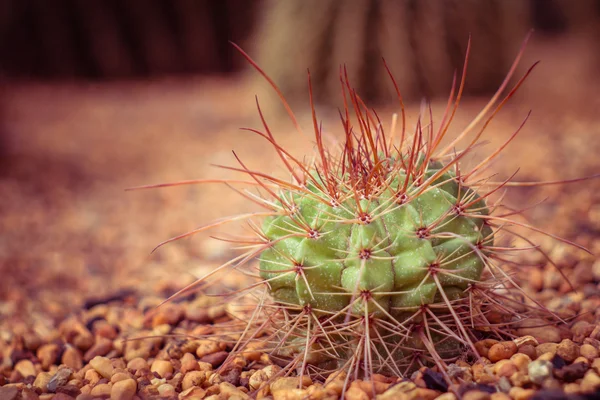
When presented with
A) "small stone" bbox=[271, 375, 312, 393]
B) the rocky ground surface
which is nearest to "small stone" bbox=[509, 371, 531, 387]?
the rocky ground surface

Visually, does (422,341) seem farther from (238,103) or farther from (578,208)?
(238,103)

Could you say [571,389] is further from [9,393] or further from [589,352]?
[9,393]

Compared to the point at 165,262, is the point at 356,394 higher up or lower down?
higher up

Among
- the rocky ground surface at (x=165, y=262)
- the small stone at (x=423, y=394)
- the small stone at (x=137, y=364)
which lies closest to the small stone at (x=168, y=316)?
the rocky ground surface at (x=165, y=262)

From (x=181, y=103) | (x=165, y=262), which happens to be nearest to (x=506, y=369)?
(x=165, y=262)

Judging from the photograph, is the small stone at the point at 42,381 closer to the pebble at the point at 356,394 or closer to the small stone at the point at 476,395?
the pebble at the point at 356,394

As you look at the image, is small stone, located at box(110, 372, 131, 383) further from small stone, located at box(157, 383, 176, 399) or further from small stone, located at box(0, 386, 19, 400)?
small stone, located at box(0, 386, 19, 400)
